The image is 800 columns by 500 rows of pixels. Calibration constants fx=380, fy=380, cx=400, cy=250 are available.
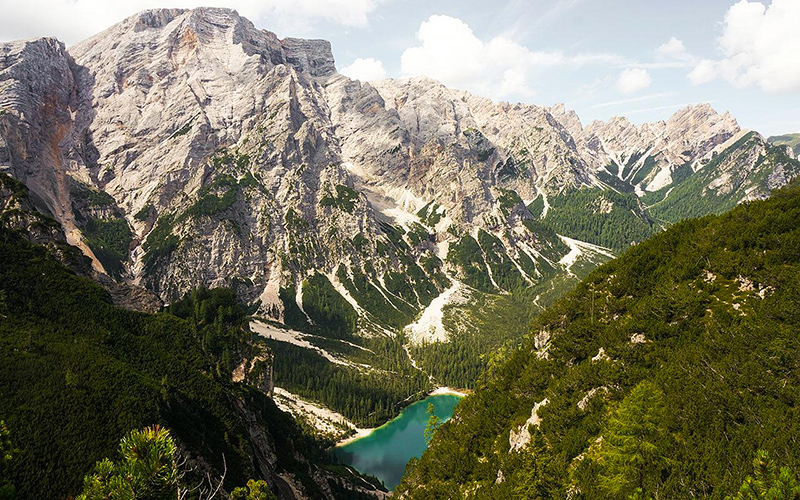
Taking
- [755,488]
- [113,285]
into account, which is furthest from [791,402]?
[113,285]

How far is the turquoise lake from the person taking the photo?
4493 inches

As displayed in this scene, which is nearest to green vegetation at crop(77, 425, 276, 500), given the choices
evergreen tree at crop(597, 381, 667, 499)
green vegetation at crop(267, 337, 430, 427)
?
evergreen tree at crop(597, 381, 667, 499)

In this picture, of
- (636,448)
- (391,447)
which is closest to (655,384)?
(636,448)

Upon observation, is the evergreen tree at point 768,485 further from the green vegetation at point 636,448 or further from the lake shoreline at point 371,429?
the lake shoreline at point 371,429

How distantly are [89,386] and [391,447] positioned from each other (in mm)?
109953

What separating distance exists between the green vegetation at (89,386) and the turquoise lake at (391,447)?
49.7 m

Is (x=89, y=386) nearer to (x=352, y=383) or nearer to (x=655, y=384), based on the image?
(x=655, y=384)

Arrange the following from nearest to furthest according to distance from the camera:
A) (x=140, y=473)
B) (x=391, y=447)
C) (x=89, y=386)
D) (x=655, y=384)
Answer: (x=140, y=473) < (x=655, y=384) < (x=89, y=386) < (x=391, y=447)

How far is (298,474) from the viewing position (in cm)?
6262

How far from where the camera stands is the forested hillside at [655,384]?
22000 millimetres

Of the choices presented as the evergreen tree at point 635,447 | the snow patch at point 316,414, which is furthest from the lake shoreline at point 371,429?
the evergreen tree at point 635,447

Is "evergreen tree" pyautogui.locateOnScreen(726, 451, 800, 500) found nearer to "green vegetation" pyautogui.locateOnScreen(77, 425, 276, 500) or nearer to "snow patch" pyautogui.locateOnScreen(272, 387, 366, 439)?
"green vegetation" pyautogui.locateOnScreen(77, 425, 276, 500)

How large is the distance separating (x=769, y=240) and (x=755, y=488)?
33029 mm

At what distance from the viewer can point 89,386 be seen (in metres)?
36.9
